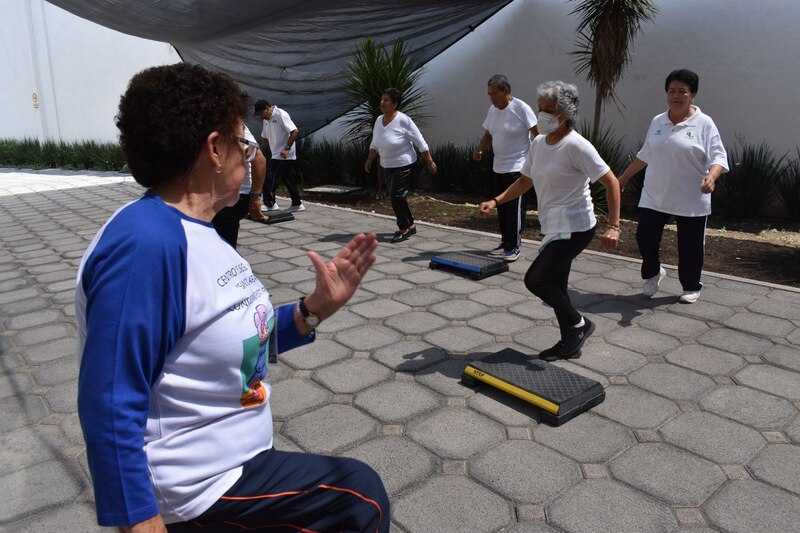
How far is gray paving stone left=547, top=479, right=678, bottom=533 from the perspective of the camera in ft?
7.70

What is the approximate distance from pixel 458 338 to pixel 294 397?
4.33ft

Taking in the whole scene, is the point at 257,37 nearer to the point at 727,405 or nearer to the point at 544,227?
the point at 544,227

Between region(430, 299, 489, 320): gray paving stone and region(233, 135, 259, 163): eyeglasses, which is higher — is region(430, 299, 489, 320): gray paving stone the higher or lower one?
the lower one

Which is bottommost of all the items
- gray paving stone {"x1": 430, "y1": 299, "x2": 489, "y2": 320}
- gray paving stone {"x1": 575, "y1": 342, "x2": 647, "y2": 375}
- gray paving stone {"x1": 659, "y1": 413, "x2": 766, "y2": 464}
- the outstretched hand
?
gray paving stone {"x1": 659, "y1": 413, "x2": 766, "y2": 464}

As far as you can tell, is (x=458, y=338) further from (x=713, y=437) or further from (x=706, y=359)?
(x=713, y=437)

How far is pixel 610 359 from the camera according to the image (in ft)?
12.8

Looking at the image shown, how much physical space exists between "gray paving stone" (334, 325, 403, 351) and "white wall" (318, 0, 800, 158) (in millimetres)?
6060

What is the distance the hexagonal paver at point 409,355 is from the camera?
12.5 ft

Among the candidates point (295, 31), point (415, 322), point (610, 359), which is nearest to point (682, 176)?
point (610, 359)

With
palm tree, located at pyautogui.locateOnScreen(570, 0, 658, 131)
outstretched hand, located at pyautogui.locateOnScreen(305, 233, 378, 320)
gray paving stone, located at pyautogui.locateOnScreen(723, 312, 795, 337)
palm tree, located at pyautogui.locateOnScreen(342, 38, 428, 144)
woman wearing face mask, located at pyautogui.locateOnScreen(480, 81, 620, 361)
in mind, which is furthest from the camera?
palm tree, located at pyautogui.locateOnScreen(342, 38, 428, 144)

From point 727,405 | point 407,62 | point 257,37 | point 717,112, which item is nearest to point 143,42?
point 257,37

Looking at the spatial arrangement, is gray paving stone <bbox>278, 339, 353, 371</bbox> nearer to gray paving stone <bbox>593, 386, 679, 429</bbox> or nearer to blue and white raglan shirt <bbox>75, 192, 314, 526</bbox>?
gray paving stone <bbox>593, 386, 679, 429</bbox>

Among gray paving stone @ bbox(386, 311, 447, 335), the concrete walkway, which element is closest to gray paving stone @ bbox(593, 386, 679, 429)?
the concrete walkway

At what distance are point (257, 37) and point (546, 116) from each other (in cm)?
894
